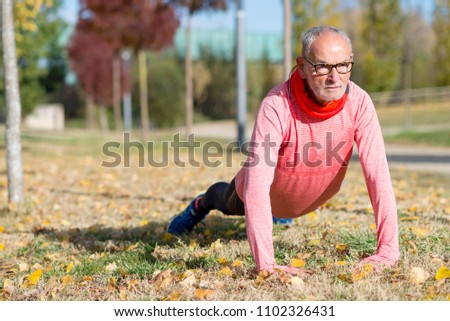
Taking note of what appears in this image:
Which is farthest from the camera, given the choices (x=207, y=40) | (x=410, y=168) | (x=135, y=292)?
(x=207, y=40)

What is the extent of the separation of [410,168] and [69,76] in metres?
35.4

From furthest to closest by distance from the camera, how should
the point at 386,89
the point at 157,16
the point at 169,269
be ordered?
the point at 386,89
the point at 157,16
the point at 169,269

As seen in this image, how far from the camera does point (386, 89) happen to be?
33750 millimetres

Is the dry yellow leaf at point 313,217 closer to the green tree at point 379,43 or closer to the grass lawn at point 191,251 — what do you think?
the grass lawn at point 191,251

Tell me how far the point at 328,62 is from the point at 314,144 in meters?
0.52

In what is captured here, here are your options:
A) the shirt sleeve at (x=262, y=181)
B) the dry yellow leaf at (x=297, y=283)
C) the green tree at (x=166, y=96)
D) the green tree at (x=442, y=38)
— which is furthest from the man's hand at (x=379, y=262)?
the green tree at (x=166, y=96)

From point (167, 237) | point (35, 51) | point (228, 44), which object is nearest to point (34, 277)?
point (167, 237)

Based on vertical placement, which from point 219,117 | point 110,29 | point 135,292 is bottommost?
point 219,117

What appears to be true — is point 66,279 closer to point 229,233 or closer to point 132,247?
point 132,247

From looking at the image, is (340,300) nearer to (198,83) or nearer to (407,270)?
(407,270)

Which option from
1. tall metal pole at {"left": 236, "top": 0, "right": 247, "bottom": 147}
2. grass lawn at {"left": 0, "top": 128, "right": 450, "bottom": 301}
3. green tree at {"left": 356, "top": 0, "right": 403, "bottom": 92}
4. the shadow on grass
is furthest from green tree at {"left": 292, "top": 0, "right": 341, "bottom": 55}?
the shadow on grass

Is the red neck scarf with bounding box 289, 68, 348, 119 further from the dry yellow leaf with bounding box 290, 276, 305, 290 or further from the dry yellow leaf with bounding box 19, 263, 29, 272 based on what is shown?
the dry yellow leaf with bounding box 19, 263, 29, 272

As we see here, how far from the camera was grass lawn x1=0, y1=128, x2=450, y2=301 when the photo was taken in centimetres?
335
